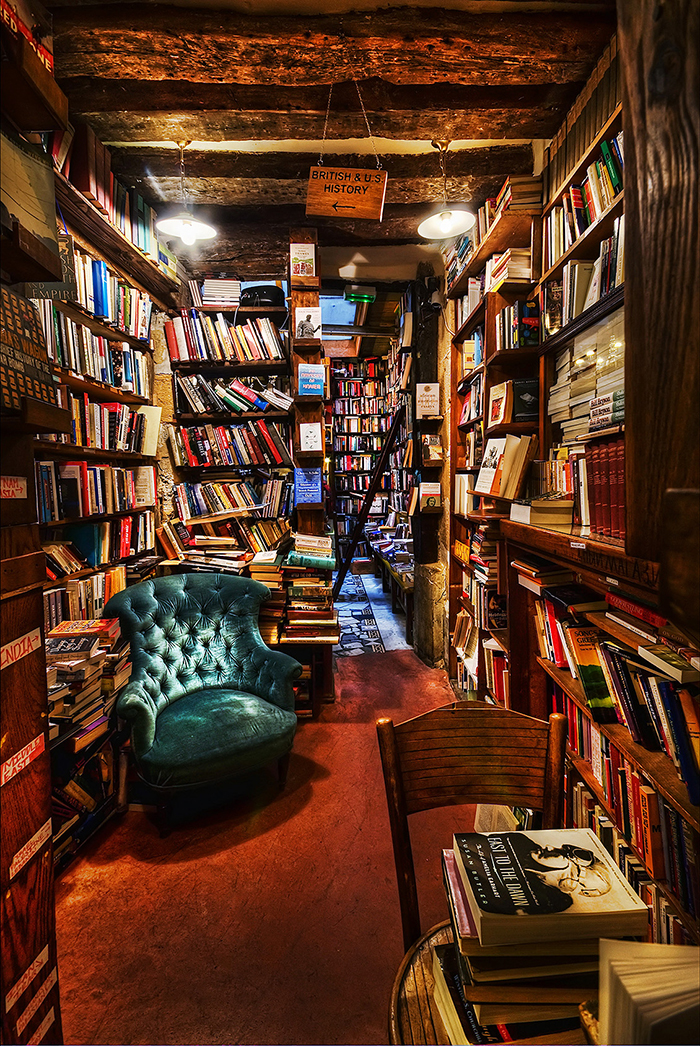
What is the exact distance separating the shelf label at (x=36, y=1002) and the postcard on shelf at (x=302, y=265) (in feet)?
11.1

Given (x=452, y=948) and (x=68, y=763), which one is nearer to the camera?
(x=452, y=948)

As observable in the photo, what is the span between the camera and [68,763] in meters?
1.83

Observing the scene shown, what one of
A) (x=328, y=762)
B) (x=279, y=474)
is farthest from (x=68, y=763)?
(x=279, y=474)

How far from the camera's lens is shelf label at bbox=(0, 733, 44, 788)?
82cm

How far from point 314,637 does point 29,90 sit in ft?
8.76

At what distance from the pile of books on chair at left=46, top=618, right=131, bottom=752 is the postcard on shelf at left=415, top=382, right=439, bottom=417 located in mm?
2520

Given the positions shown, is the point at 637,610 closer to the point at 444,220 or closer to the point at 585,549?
the point at 585,549

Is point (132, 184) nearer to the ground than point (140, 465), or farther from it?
farther from it

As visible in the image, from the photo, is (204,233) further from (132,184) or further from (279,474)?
(279,474)

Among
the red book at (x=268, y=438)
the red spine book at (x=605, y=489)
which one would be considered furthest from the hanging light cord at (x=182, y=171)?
the red spine book at (x=605, y=489)

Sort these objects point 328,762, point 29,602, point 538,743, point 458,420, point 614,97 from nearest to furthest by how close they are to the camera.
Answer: point 29,602
point 538,743
point 614,97
point 328,762
point 458,420

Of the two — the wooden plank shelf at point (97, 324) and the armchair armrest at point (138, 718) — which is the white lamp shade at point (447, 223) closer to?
the wooden plank shelf at point (97, 324)

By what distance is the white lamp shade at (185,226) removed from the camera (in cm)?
268

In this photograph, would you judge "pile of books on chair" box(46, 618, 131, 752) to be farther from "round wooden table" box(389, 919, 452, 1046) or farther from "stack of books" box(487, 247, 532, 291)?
"stack of books" box(487, 247, 532, 291)
